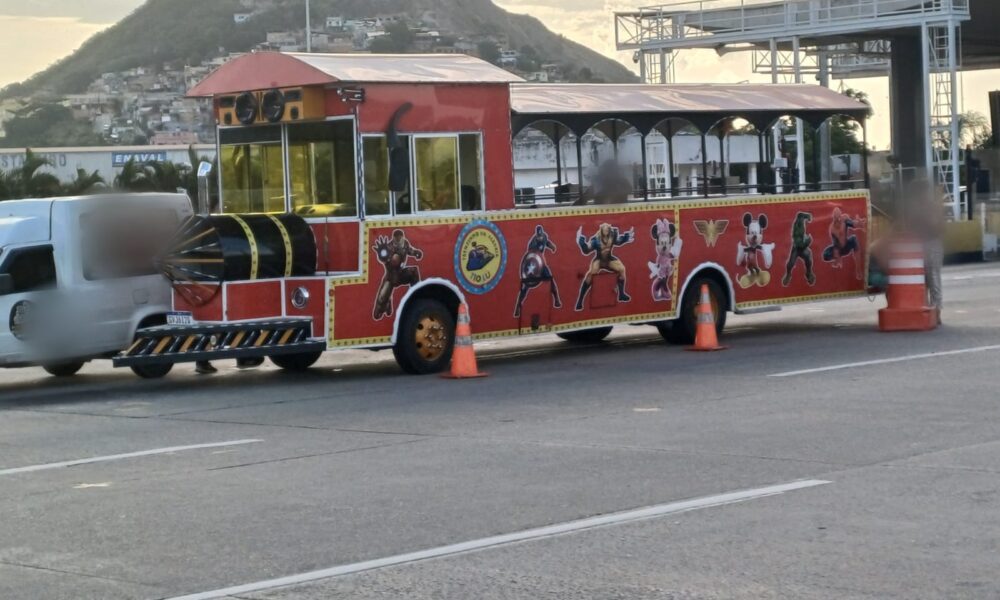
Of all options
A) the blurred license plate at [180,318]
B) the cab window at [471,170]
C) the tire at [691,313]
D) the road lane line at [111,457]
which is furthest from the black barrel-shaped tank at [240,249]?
the tire at [691,313]

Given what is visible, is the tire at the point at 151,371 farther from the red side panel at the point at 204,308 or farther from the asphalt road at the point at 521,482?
the red side panel at the point at 204,308

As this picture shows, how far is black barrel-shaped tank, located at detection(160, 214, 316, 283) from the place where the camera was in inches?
624

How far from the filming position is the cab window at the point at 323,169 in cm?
A: 1652

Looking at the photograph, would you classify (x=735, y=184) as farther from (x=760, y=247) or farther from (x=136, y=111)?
(x=136, y=111)

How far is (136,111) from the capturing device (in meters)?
107

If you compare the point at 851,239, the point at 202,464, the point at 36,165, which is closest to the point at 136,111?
the point at 36,165

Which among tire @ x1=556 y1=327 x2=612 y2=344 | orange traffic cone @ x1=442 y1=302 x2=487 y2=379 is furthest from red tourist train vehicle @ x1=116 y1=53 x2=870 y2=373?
tire @ x1=556 y1=327 x2=612 y2=344

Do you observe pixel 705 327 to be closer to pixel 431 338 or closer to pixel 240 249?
pixel 431 338

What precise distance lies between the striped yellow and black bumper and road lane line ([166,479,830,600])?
24.1ft

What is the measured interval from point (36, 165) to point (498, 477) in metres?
34.5

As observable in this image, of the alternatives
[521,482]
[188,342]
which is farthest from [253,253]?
[521,482]

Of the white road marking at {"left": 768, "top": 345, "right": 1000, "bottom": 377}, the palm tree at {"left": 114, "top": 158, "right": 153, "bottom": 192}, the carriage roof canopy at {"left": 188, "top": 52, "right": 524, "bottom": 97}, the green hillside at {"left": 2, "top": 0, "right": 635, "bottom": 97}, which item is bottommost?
the white road marking at {"left": 768, "top": 345, "right": 1000, "bottom": 377}

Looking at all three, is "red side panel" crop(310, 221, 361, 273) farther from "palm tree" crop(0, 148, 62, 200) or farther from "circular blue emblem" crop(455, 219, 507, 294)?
"palm tree" crop(0, 148, 62, 200)

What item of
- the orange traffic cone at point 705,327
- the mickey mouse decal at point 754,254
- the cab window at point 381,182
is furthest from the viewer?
the mickey mouse decal at point 754,254
